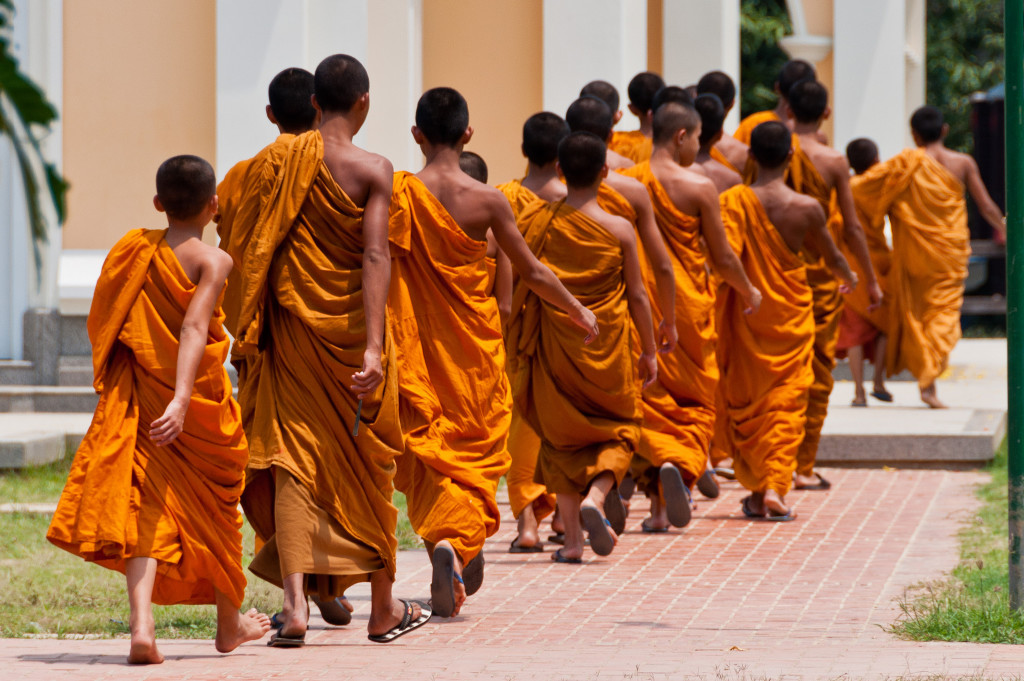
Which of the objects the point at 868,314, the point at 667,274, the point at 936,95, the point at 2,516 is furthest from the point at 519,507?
the point at 936,95

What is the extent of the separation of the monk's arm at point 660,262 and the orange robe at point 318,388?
251 cm

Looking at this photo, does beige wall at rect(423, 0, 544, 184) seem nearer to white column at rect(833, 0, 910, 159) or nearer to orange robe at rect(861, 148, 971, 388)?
orange robe at rect(861, 148, 971, 388)

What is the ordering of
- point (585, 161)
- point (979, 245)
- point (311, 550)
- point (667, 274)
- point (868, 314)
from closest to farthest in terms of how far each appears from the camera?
point (311, 550)
point (585, 161)
point (667, 274)
point (868, 314)
point (979, 245)

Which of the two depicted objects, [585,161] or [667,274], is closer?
[585,161]

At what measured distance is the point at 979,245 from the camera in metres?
23.2

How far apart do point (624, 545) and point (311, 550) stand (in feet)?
9.10

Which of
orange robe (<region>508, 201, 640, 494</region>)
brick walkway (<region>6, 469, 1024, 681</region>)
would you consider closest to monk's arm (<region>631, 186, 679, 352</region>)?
orange robe (<region>508, 201, 640, 494</region>)

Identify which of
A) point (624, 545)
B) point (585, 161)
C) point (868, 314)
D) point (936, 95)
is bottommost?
point (624, 545)

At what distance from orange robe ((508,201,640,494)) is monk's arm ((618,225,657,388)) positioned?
37 mm

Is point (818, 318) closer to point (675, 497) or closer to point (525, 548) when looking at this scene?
point (675, 497)

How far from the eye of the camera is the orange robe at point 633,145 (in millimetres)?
9430

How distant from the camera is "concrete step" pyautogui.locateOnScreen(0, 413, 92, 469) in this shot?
9.46 meters

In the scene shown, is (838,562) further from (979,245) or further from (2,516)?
(979,245)

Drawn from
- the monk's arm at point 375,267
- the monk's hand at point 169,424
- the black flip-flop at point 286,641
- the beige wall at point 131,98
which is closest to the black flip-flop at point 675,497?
the monk's arm at point 375,267
